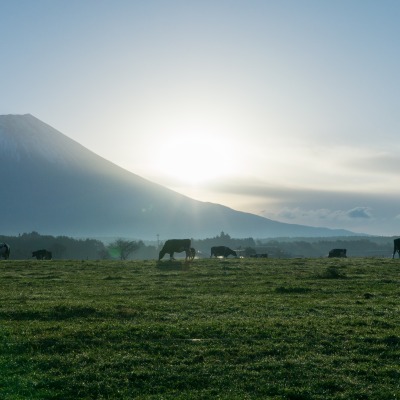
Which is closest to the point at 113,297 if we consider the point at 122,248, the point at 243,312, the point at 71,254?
the point at 243,312

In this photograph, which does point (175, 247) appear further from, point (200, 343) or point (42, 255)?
point (200, 343)

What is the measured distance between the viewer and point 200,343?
13500 mm

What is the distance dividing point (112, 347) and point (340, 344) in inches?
212

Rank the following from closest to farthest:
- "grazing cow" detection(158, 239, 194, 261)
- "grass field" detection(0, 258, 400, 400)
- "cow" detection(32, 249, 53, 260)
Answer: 1. "grass field" detection(0, 258, 400, 400)
2. "grazing cow" detection(158, 239, 194, 261)
3. "cow" detection(32, 249, 53, 260)

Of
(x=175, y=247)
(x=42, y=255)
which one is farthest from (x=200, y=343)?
(x=42, y=255)

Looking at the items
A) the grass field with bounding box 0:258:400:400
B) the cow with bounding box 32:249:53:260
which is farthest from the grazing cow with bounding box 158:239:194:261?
the grass field with bounding box 0:258:400:400

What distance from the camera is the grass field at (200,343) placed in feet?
34.9

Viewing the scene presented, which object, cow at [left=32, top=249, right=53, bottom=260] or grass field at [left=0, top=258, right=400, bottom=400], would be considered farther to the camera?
cow at [left=32, top=249, right=53, bottom=260]

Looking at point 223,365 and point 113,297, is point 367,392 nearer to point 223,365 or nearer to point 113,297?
point 223,365

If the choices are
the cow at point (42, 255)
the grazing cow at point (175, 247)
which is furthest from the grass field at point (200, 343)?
the cow at point (42, 255)

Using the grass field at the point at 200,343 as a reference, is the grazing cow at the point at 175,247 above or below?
above

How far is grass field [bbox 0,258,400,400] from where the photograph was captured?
10.6 meters

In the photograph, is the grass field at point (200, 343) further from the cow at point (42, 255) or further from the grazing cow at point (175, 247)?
the cow at point (42, 255)

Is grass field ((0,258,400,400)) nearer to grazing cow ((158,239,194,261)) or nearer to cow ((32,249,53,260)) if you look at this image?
grazing cow ((158,239,194,261))
